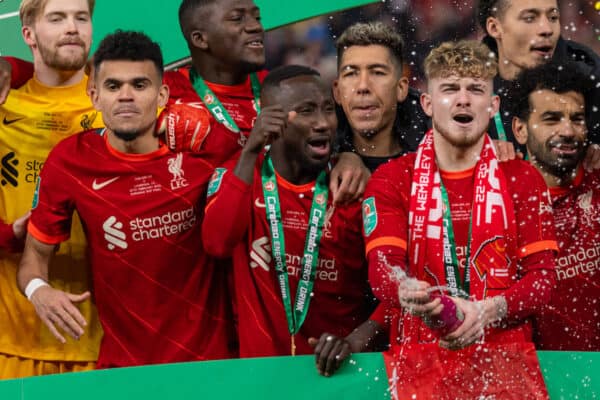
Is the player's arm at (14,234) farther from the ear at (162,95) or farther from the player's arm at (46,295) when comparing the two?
the ear at (162,95)

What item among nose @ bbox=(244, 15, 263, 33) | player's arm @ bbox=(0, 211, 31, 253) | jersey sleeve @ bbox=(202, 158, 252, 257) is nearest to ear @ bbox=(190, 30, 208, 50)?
nose @ bbox=(244, 15, 263, 33)

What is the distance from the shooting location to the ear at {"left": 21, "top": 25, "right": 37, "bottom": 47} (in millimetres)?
4699

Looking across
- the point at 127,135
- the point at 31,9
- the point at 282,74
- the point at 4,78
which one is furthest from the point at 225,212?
the point at 31,9

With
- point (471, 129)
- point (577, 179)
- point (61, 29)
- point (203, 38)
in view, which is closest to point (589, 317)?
point (577, 179)

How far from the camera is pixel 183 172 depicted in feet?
14.5

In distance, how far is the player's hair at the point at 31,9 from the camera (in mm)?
4672

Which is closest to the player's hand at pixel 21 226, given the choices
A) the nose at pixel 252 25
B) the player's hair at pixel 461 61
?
the nose at pixel 252 25

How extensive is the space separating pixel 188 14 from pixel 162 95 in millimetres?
428

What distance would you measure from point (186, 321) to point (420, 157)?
1.02 meters

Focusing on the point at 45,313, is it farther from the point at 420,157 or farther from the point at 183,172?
the point at 420,157

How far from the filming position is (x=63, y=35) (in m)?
4.64

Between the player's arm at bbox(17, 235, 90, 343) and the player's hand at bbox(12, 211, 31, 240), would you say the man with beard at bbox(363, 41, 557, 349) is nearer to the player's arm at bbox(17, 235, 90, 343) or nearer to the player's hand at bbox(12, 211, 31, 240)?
the player's arm at bbox(17, 235, 90, 343)

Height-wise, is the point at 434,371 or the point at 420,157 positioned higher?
the point at 420,157

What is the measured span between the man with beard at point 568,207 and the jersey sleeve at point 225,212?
42.5 inches
